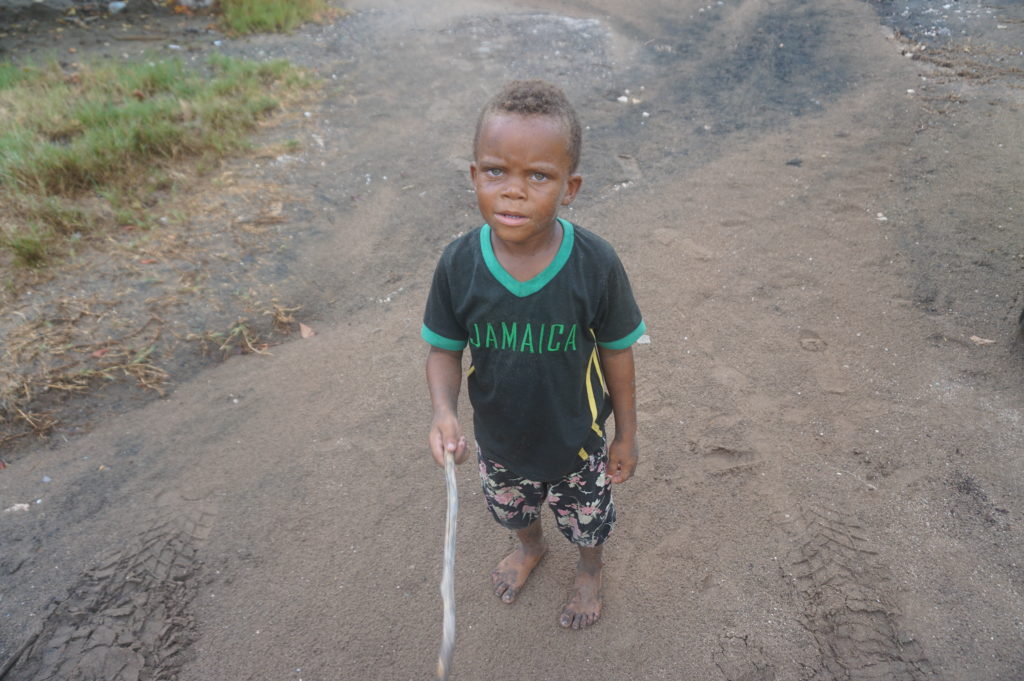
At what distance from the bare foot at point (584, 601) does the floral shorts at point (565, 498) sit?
8.3 inches

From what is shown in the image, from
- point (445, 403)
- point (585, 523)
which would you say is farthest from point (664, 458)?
point (445, 403)

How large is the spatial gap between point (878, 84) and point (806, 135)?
1137 millimetres

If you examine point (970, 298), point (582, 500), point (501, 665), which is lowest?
point (501, 665)

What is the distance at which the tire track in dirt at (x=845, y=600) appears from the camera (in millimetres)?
2051

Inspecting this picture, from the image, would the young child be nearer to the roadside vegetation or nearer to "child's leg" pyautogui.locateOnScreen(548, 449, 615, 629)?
"child's leg" pyautogui.locateOnScreen(548, 449, 615, 629)

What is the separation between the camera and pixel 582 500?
77.2 inches

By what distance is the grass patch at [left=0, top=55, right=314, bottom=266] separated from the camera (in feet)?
13.0

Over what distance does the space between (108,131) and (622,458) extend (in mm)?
4461

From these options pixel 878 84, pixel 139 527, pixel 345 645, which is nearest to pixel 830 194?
pixel 878 84

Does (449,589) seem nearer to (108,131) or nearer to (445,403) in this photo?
(445,403)

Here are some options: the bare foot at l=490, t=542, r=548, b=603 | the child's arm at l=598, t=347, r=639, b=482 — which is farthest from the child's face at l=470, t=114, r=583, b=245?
the bare foot at l=490, t=542, r=548, b=603

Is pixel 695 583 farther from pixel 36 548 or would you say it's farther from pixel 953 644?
pixel 36 548

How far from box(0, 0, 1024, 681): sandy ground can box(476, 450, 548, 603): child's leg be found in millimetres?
68

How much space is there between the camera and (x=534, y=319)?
5.22ft
